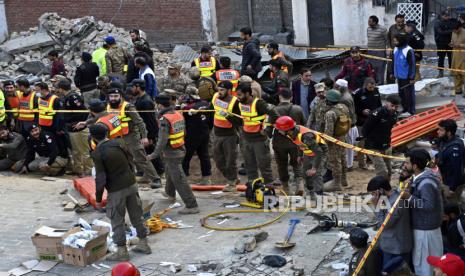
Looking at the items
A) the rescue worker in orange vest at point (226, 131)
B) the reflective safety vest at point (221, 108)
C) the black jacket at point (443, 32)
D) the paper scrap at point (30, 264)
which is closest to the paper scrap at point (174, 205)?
the rescue worker in orange vest at point (226, 131)

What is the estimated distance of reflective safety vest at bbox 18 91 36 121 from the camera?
51.5 feet

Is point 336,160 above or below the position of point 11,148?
below

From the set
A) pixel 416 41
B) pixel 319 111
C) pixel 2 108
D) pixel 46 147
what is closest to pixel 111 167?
pixel 319 111

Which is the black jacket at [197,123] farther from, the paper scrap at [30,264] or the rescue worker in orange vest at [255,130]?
the paper scrap at [30,264]

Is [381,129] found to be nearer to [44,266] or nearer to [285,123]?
[285,123]

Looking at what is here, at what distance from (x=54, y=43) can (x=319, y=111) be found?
39.3 feet

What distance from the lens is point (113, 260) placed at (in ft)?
36.7

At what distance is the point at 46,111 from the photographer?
15.4 meters

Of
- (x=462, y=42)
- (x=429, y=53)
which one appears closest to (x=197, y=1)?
(x=429, y=53)

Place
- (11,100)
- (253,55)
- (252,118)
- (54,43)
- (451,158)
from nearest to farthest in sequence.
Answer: (451,158)
(252,118)
(11,100)
(253,55)
(54,43)

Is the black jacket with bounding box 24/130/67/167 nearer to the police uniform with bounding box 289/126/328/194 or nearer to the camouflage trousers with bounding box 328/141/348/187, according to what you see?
the police uniform with bounding box 289/126/328/194

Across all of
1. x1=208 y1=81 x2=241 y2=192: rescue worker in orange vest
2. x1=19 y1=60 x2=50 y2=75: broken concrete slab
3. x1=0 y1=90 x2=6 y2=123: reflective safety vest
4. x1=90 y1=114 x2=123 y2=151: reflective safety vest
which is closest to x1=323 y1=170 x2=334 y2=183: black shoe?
x1=208 y1=81 x2=241 y2=192: rescue worker in orange vest

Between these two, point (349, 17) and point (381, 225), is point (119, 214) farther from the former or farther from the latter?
point (349, 17)

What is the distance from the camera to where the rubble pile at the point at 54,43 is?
23.2m
